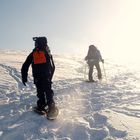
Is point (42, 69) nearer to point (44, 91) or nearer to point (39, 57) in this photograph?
point (39, 57)

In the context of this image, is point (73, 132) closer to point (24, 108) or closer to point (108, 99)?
point (24, 108)

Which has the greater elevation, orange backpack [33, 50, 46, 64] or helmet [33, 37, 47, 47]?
helmet [33, 37, 47, 47]

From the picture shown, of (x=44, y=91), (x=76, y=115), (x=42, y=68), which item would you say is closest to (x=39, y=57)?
(x=42, y=68)

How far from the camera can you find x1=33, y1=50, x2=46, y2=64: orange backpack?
416 inches

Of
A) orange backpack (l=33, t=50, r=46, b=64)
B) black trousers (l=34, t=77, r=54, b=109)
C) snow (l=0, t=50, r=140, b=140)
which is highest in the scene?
orange backpack (l=33, t=50, r=46, b=64)

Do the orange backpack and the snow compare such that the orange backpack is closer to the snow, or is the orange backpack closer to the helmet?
the helmet

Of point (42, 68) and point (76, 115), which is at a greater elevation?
point (42, 68)

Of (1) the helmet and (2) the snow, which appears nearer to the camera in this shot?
(2) the snow

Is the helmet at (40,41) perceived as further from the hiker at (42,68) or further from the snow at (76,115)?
the snow at (76,115)

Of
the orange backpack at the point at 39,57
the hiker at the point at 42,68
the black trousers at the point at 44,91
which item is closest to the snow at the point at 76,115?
the black trousers at the point at 44,91

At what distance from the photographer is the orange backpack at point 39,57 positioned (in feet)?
34.7

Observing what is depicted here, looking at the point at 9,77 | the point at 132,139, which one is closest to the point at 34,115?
the point at 132,139

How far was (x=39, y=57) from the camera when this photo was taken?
34.7 feet

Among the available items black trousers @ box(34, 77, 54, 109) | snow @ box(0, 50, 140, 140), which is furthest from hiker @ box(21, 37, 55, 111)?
snow @ box(0, 50, 140, 140)
